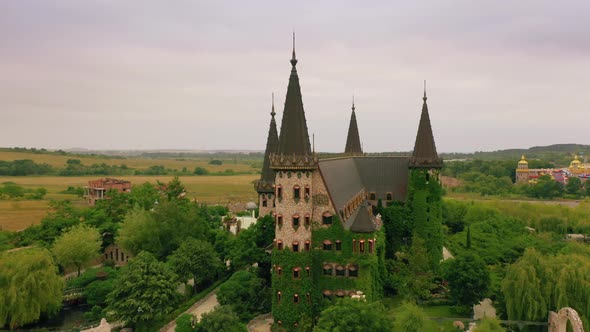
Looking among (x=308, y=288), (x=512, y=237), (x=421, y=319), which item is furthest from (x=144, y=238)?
(x=512, y=237)

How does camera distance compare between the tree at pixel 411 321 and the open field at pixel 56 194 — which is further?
the open field at pixel 56 194

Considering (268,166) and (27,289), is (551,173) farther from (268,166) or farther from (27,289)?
(27,289)

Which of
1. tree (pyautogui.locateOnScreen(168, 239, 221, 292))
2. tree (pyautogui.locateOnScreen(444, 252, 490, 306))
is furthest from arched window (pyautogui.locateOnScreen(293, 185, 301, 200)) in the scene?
tree (pyautogui.locateOnScreen(444, 252, 490, 306))

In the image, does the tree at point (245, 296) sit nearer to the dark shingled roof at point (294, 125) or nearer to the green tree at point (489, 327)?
the dark shingled roof at point (294, 125)

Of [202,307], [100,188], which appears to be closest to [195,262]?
[202,307]

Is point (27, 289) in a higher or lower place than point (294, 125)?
lower

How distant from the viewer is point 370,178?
53.0 m

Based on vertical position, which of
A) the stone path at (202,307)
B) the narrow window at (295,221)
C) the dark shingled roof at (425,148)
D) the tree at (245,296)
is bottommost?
the stone path at (202,307)

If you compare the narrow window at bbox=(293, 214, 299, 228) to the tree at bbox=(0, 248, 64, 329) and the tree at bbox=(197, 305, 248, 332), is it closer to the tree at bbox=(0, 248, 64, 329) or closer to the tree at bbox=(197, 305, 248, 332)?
the tree at bbox=(197, 305, 248, 332)

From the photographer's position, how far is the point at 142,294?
1534 inches

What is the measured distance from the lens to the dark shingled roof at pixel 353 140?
214 feet

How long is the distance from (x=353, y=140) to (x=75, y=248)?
134 feet

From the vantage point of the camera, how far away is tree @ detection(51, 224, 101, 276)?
53375mm

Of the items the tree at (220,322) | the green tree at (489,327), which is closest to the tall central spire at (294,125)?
the tree at (220,322)
